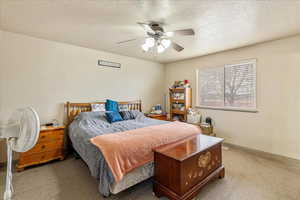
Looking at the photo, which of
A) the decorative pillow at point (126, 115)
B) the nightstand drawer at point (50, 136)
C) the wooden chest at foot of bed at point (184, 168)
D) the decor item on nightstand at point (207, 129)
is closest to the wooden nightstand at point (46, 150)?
the nightstand drawer at point (50, 136)

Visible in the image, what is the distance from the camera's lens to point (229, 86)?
3709 mm

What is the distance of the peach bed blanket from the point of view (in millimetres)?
1625

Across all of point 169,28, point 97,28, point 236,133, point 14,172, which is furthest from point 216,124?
point 14,172

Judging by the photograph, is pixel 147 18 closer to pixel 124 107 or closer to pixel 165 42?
pixel 165 42

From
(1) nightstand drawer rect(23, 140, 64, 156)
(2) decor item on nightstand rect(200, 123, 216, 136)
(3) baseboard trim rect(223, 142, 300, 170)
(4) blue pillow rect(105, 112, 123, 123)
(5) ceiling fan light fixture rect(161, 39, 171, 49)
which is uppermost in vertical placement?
(5) ceiling fan light fixture rect(161, 39, 171, 49)

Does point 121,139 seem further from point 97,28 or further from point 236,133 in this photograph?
point 236,133

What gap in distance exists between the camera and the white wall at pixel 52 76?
2.64 meters

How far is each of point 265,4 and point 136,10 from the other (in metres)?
1.63

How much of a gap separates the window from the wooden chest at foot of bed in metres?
1.95

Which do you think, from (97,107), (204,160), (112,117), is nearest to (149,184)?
(204,160)

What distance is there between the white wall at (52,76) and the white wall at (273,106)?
9.63 ft

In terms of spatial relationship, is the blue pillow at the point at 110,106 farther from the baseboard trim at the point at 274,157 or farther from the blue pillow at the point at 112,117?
the baseboard trim at the point at 274,157

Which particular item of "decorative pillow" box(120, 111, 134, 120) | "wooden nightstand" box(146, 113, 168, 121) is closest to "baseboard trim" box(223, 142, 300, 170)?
"wooden nightstand" box(146, 113, 168, 121)

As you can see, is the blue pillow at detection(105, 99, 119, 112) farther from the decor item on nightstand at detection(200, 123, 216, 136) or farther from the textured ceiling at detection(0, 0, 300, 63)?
the decor item on nightstand at detection(200, 123, 216, 136)
